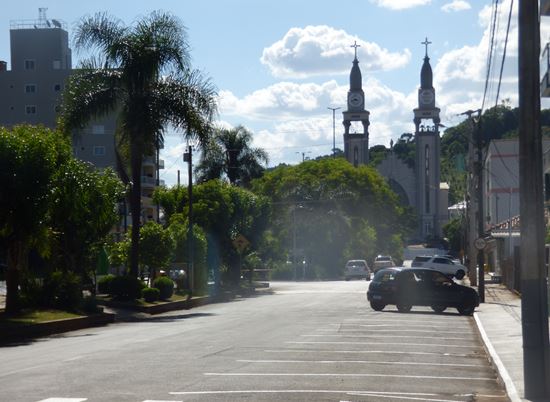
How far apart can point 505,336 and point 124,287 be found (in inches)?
709

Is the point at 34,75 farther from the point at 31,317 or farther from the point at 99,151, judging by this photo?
the point at 31,317

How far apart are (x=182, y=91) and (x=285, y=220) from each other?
52130 millimetres

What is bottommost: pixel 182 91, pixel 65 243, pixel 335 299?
pixel 335 299

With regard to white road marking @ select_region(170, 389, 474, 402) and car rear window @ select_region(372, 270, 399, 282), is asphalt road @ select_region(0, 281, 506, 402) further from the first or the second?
car rear window @ select_region(372, 270, 399, 282)

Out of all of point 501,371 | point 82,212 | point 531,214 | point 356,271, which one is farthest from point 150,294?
point 356,271

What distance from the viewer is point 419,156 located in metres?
144

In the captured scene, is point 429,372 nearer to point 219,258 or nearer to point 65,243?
point 65,243

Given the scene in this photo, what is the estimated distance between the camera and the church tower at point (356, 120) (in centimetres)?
14538

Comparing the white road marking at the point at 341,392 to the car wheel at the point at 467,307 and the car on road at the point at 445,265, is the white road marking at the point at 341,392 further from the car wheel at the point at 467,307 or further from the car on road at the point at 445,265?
the car on road at the point at 445,265

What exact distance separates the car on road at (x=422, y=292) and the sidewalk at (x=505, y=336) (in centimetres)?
73

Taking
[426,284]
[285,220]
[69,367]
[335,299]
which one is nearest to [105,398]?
[69,367]

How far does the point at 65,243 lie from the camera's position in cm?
3500

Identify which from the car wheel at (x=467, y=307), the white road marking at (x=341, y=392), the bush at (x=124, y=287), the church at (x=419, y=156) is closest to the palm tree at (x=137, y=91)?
the bush at (x=124, y=287)

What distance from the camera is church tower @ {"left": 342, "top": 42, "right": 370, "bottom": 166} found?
145 m
